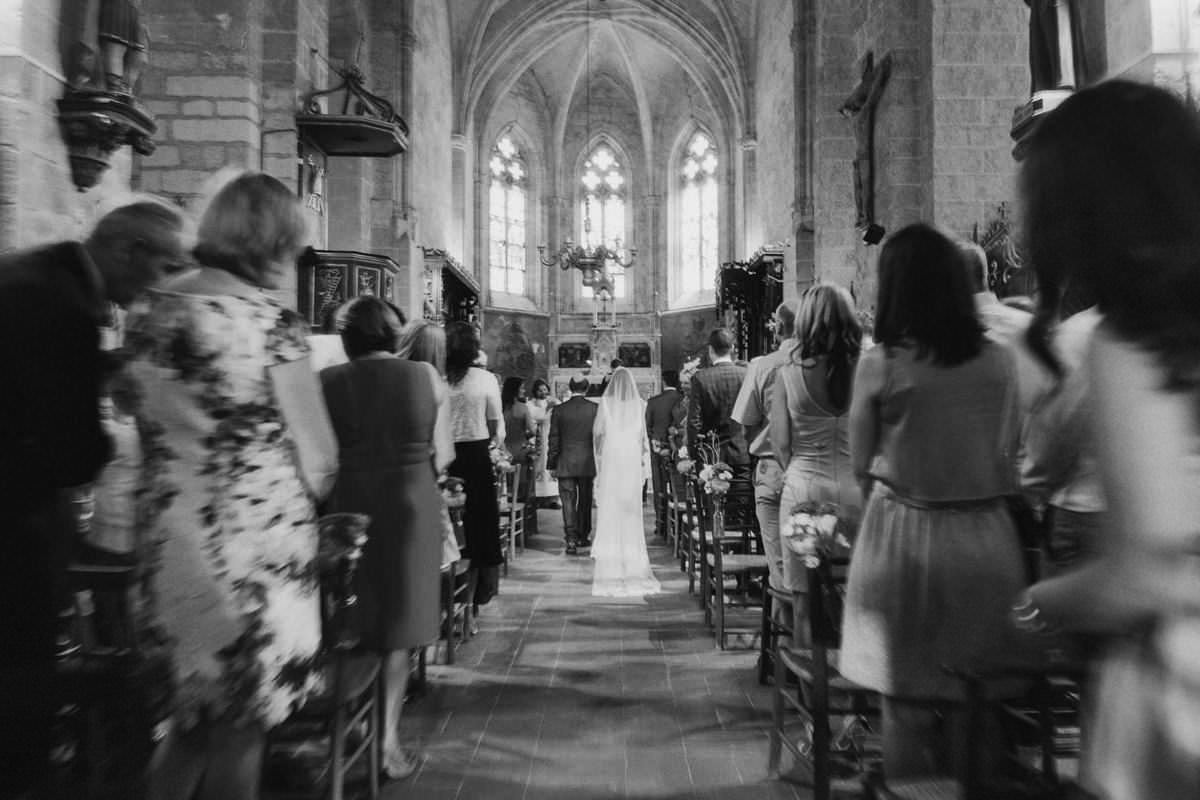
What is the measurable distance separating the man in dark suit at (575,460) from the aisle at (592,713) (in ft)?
8.32

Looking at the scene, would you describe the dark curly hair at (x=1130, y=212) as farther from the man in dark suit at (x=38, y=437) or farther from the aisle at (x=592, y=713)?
the aisle at (x=592, y=713)

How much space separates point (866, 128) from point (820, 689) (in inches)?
268

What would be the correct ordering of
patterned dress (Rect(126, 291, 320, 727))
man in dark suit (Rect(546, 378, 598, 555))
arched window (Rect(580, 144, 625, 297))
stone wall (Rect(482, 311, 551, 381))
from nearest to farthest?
1. patterned dress (Rect(126, 291, 320, 727))
2. man in dark suit (Rect(546, 378, 598, 555))
3. stone wall (Rect(482, 311, 551, 381))
4. arched window (Rect(580, 144, 625, 297))

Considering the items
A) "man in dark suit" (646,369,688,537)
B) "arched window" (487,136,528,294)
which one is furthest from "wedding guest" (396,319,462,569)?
"arched window" (487,136,528,294)

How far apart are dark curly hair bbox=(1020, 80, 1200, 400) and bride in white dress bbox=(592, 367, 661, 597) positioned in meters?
5.87

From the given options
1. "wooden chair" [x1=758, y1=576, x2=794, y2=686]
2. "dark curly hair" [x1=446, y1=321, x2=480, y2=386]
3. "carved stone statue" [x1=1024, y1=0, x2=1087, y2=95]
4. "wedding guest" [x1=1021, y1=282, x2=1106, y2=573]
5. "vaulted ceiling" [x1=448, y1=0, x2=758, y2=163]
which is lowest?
"wooden chair" [x1=758, y1=576, x2=794, y2=686]

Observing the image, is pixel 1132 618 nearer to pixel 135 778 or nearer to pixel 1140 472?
pixel 1140 472

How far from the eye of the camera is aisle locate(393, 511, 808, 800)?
327 centimetres

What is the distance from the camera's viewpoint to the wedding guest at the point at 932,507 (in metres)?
2.06

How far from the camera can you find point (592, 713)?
409cm

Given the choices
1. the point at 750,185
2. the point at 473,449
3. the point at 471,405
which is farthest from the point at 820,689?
the point at 750,185

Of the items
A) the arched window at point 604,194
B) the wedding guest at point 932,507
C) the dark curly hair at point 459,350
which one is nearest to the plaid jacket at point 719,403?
the dark curly hair at point 459,350

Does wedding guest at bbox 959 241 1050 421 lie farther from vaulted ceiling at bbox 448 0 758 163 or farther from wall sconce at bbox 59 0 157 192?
vaulted ceiling at bbox 448 0 758 163

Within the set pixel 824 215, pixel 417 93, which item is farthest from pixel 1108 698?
pixel 417 93
